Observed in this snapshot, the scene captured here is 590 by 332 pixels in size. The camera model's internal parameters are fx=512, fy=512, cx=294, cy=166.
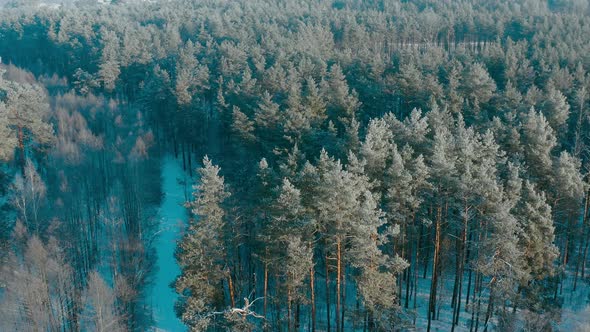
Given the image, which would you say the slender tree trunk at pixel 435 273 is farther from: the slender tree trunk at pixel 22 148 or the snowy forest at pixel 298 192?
the slender tree trunk at pixel 22 148

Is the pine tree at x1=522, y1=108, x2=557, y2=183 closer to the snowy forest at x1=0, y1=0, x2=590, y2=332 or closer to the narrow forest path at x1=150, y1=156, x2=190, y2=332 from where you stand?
the snowy forest at x1=0, y1=0, x2=590, y2=332

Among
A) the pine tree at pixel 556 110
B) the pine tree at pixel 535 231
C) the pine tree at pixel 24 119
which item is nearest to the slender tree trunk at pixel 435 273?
the pine tree at pixel 535 231

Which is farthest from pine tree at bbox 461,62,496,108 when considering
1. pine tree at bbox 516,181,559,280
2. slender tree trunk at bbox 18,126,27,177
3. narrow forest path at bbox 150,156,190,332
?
slender tree trunk at bbox 18,126,27,177

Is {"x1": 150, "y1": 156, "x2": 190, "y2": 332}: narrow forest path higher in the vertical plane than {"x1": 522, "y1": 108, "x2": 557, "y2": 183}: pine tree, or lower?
lower

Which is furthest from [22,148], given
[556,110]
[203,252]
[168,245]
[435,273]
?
[556,110]

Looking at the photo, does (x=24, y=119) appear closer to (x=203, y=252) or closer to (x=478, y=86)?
(x=203, y=252)

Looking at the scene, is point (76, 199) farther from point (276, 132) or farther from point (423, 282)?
point (423, 282)
